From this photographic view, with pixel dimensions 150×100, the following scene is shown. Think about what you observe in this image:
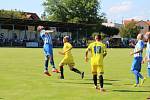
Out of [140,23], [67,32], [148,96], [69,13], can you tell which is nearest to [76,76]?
[148,96]

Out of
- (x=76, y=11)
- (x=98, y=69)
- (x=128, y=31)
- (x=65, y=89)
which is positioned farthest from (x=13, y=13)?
(x=98, y=69)

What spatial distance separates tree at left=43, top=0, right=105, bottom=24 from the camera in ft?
413

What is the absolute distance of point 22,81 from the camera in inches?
700

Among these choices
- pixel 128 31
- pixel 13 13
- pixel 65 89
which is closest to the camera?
pixel 65 89

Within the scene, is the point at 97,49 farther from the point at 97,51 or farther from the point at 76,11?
the point at 76,11

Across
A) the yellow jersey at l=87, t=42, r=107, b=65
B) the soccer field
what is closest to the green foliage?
the soccer field

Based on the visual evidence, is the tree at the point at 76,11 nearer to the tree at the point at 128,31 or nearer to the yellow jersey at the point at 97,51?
the tree at the point at 128,31

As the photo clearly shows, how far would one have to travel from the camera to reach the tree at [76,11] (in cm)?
12600

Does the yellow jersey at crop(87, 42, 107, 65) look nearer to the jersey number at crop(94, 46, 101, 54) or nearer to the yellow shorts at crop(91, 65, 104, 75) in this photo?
the jersey number at crop(94, 46, 101, 54)

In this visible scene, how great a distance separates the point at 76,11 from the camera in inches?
4978

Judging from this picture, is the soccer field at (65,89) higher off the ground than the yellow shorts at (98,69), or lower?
lower

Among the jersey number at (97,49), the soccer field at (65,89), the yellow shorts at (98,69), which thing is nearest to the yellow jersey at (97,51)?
the jersey number at (97,49)

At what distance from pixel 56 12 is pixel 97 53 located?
115m

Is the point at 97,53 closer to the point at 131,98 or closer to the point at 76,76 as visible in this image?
the point at 131,98
